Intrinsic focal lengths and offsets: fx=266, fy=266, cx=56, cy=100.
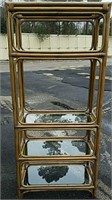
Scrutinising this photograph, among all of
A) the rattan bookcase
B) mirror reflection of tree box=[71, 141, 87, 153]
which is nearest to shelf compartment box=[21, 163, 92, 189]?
the rattan bookcase

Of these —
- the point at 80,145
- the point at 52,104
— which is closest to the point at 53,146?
the point at 80,145

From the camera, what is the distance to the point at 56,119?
3027mm

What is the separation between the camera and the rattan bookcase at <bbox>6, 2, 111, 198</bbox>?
1.70 meters

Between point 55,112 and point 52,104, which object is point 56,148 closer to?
point 55,112

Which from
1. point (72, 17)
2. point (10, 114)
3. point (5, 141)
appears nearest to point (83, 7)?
point (72, 17)

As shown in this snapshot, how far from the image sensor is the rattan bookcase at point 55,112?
1697 mm

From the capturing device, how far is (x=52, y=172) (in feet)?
8.29

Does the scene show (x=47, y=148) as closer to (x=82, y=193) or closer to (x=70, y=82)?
(x=82, y=193)

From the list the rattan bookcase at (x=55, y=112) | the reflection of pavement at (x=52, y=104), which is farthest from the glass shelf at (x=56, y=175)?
the reflection of pavement at (x=52, y=104)

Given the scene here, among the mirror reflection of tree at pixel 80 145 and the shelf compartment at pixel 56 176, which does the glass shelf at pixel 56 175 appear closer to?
the shelf compartment at pixel 56 176

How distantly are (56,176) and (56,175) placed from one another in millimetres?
16

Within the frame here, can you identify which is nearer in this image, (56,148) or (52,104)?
(56,148)

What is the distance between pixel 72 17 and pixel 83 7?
33cm

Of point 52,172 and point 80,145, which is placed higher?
point 80,145
